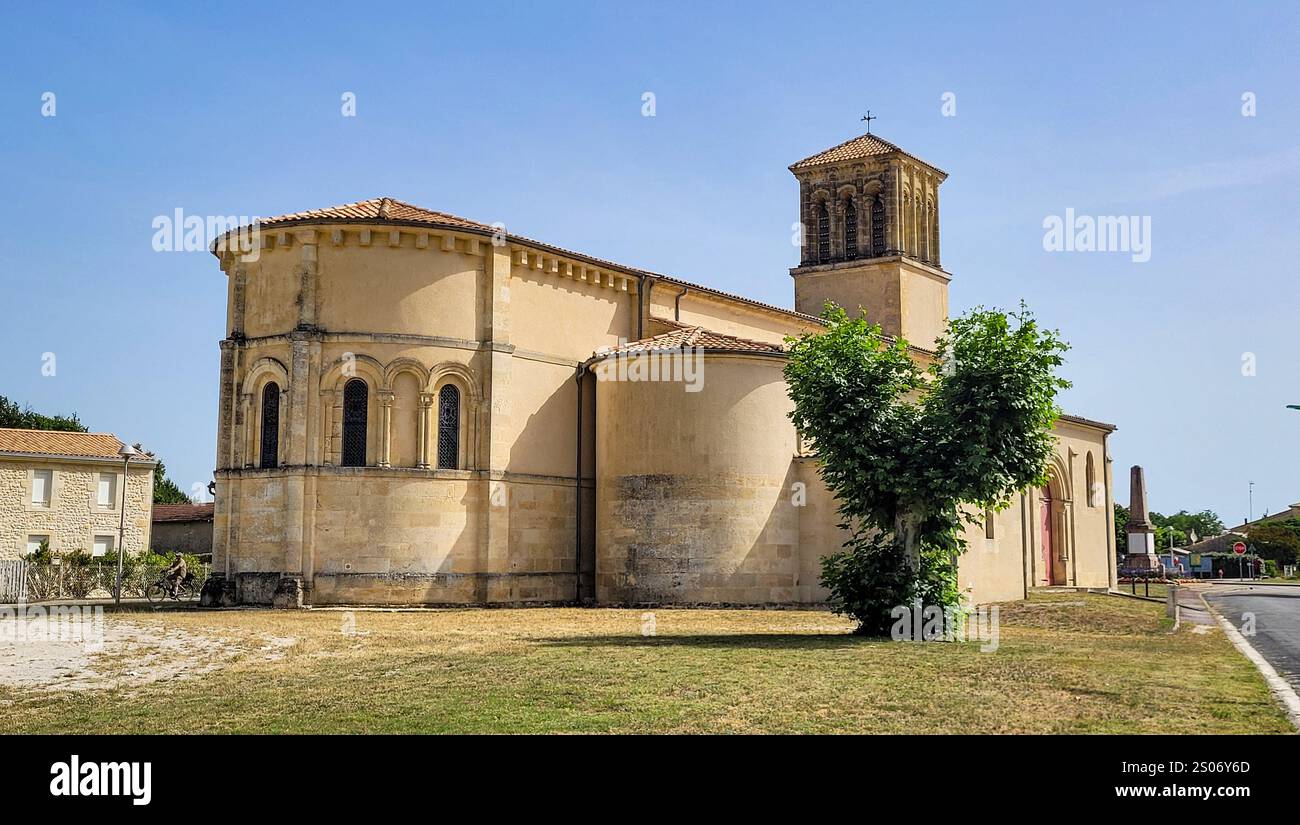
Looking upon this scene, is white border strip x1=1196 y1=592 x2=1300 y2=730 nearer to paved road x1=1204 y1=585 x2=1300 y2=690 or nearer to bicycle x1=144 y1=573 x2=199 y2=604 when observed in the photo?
paved road x1=1204 y1=585 x2=1300 y2=690

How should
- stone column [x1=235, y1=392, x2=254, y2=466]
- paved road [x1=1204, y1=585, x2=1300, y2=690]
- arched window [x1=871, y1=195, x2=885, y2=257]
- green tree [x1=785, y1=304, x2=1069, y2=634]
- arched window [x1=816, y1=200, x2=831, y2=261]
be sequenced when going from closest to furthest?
paved road [x1=1204, y1=585, x2=1300, y2=690], green tree [x1=785, y1=304, x2=1069, y2=634], stone column [x1=235, y1=392, x2=254, y2=466], arched window [x1=871, y1=195, x2=885, y2=257], arched window [x1=816, y1=200, x2=831, y2=261]

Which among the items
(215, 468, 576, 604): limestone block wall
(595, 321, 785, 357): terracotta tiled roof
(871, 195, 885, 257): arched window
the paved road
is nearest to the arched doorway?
the paved road

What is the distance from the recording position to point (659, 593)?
2773 centimetres

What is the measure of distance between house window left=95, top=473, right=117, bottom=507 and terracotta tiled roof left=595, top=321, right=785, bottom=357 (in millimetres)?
26318

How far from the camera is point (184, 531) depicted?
57844 millimetres

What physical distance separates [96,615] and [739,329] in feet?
64.6

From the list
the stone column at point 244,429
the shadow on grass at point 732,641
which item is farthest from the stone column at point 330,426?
the shadow on grass at point 732,641

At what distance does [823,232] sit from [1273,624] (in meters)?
25.1

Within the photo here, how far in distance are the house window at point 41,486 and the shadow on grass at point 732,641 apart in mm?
34445

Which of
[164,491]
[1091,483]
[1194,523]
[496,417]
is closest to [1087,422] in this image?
[1091,483]

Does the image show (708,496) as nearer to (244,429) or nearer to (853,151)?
(244,429)

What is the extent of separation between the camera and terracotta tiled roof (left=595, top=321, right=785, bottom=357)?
28.5m

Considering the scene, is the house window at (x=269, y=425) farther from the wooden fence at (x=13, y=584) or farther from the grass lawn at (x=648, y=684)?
the wooden fence at (x=13, y=584)
